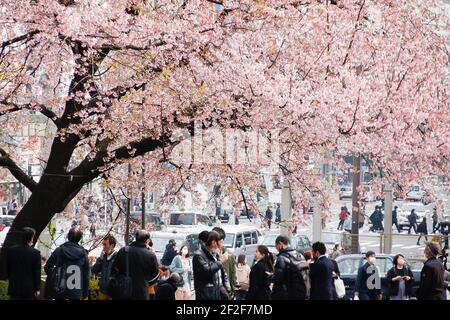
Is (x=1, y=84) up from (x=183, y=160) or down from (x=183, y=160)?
up

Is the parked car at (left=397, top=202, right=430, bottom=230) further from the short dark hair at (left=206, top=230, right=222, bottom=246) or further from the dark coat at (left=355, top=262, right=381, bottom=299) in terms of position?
the short dark hair at (left=206, top=230, right=222, bottom=246)

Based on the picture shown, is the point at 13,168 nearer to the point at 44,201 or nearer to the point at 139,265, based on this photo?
the point at 44,201

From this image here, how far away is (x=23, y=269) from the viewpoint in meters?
12.2

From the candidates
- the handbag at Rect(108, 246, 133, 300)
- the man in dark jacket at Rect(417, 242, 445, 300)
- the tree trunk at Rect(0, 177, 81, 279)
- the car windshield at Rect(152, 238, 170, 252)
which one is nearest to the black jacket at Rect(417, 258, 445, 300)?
the man in dark jacket at Rect(417, 242, 445, 300)

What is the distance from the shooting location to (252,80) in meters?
14.4

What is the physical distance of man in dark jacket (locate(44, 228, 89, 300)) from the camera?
492 inches

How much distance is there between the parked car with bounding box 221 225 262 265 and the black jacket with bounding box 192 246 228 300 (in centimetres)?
1684

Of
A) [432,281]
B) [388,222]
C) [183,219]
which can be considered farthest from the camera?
[183,219]

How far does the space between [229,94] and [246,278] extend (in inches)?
189

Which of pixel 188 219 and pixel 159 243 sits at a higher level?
pixel 188 219

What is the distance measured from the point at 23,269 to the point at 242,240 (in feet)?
61.1

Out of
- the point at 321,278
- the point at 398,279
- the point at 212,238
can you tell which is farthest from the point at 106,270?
the point at 398,279
